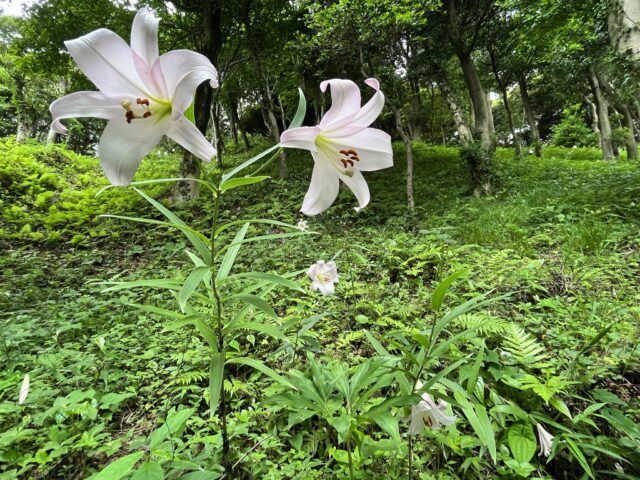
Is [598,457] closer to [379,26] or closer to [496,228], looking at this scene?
[496,228]

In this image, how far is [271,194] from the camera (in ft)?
19.8

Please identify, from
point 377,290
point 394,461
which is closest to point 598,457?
point 394,461

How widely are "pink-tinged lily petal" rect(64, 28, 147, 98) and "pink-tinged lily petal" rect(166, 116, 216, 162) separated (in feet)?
0.35

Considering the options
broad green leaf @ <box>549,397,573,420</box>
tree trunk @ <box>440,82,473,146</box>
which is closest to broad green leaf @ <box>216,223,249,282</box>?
broad green leaf @ <box>549,397,573,420</box>

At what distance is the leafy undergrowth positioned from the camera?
109 centimetres

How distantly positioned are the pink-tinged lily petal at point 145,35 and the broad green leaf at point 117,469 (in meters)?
0.75

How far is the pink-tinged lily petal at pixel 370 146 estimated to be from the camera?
2.21 feet

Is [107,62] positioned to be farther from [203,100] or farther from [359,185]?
[203,100]

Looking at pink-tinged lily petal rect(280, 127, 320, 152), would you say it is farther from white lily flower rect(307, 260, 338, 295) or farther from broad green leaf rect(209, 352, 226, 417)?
white lily flower rect(307, 260, 338, 295)

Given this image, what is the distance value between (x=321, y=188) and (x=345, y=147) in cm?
10

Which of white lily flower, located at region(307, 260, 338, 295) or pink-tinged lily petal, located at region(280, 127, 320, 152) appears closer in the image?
pink-tinged lily petal, located at region(280, 127, 320, 152)

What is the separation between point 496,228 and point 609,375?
7.50 ft

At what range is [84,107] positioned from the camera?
1.65 ft

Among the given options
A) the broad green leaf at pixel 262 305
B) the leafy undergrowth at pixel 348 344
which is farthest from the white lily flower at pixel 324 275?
the broad green leaf at pixel 262 305
